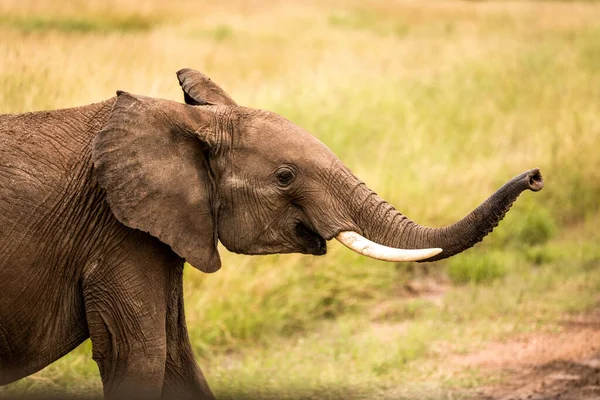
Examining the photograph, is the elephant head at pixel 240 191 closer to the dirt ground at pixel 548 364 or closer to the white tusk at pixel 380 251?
the white tusk at pixel 380 251

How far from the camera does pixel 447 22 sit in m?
24.3

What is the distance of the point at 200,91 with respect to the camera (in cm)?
543

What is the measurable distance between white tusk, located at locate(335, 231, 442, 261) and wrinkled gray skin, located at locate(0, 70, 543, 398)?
51mm

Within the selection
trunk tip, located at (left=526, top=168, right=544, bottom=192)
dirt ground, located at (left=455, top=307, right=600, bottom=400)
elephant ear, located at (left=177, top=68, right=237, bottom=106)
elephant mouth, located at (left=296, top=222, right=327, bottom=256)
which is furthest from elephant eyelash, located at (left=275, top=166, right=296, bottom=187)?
dirt ground, located at (left=455, top=307, right=600, bottom=400)

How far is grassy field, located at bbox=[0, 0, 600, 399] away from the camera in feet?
25.5

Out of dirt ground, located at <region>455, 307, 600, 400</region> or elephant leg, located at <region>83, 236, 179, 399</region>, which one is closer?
elephant leg, located at <region>83, 236, 179, 399</region>

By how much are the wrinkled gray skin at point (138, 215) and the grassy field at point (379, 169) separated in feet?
5.77

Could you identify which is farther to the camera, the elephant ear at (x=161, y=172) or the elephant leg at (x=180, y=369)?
the elephant leg at (x=180, y=369)

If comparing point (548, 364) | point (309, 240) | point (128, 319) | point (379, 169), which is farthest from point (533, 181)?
point (379, 169)

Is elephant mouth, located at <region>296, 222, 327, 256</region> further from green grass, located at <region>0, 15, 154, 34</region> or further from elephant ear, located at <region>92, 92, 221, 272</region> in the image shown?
green grass, located at <region>0, 15, 154, 34</region>

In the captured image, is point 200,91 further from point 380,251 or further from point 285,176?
point 380,251

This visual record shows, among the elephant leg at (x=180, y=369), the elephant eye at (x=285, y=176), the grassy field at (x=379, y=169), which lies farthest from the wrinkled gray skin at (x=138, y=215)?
the grassy field at (x=379, y=169)

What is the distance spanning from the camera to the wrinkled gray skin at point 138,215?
4.84 m

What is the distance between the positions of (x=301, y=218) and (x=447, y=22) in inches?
783
